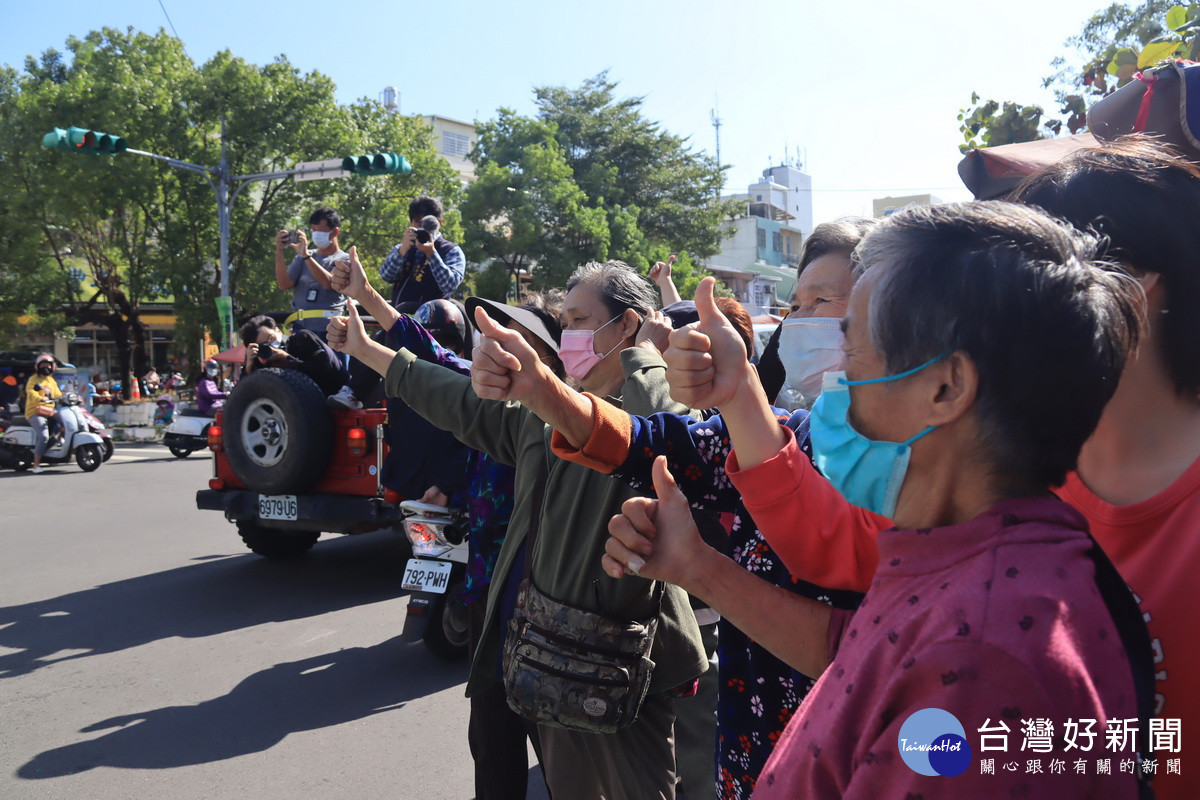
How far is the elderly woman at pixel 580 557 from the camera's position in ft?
7.53

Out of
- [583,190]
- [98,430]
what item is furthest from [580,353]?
[583,190]

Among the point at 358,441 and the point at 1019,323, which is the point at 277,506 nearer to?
the point at 358,441

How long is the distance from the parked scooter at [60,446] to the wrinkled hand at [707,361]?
14.9 metres

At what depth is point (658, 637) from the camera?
234 centimetres

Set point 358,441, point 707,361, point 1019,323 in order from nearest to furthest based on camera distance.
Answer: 1. point 1019,323
2. point 707,361
3. point 358,441

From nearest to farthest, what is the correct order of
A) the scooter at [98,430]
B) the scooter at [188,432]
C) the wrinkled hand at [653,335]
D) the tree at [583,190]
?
1. the wrinkled hand at [653,335]
2. the scooter at [98,430]
3. the scooter at [188,432]
4. the tree at [583,190]

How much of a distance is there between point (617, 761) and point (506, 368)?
3.71ft

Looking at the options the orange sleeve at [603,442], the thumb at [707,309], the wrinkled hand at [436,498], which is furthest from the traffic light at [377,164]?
the thumb at [707,309]

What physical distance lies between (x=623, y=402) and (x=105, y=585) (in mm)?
5717

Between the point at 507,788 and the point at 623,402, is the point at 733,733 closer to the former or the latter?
the point at 623,402

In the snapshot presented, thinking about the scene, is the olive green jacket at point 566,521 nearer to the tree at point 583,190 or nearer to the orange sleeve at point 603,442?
the orange sleeve at point 603,442

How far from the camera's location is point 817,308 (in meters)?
2.23

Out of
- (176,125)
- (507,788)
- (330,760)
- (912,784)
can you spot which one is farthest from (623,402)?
(176,125)
